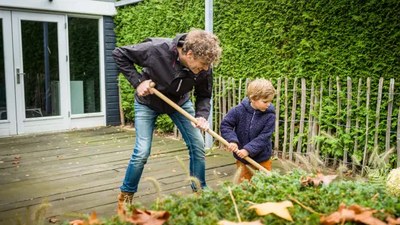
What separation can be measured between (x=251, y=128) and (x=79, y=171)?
9.10 ft

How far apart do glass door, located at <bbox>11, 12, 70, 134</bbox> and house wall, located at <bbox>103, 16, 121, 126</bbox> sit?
1018mm

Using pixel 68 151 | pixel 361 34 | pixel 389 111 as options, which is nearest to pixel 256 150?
pixel 389 111

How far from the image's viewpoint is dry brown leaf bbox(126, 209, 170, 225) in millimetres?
1051

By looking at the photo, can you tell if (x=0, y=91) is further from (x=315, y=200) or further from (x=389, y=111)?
(x=315, y=200)

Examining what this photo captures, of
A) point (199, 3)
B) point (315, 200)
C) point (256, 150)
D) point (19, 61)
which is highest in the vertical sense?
point (199, 3)

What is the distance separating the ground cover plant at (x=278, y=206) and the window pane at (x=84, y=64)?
853 centimetres

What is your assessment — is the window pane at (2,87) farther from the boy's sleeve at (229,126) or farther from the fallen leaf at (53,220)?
the boy's sleeve at (229,126)

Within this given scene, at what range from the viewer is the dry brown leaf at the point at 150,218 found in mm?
1051

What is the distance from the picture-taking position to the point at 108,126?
9781mm

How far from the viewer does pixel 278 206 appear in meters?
1.10

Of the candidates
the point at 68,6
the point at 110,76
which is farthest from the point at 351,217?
the point at 110,76

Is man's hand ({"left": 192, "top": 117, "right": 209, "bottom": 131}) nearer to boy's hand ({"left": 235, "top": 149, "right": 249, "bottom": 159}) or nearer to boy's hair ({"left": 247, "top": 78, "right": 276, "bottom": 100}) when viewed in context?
boy's hand ({"left": 235, "top": 149, "right": 249, "bottom": 159})

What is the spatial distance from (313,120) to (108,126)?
5728 millimetres

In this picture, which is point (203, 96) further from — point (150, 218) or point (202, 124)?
point (150, 218)
